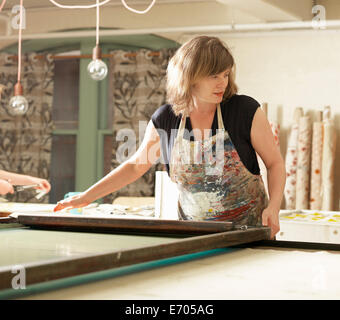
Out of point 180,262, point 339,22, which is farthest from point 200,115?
point 339,22

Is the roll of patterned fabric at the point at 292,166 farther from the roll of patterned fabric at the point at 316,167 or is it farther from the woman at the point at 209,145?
the woman at the point at 209,145

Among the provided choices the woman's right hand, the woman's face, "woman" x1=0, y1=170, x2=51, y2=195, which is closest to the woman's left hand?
the woman's face

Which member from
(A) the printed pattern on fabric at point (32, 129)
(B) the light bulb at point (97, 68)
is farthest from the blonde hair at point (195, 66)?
(A) the printed pattern on fabric at point (32, 129)

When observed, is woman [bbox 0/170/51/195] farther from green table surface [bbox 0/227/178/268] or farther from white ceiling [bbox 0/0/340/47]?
white ceiling [bbox 0/0/340/47]

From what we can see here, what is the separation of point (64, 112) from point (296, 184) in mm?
3375

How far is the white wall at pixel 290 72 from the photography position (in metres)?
5.78

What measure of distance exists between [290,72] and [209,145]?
3991 millimetres

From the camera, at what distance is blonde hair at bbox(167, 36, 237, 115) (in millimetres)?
2104

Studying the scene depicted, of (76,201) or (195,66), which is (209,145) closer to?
(195,66)

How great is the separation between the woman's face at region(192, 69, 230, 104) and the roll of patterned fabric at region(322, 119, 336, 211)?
3.48 m

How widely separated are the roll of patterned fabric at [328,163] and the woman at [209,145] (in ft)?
10.8

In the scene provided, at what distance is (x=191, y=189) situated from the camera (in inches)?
89.0
